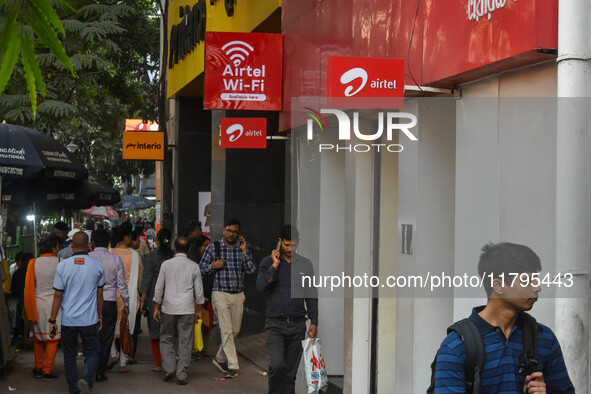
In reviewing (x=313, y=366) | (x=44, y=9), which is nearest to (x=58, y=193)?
(x=313, y=366)

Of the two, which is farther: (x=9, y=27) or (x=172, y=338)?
(x=172, y=338)

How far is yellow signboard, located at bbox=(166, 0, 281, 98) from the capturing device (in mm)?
14570

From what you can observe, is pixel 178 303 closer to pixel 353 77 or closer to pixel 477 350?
pixel 353 77

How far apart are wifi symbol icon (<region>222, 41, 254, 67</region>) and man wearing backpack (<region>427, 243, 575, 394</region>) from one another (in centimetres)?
896

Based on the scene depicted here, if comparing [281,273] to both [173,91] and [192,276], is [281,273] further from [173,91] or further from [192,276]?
[173,91]

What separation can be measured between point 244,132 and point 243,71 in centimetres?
109

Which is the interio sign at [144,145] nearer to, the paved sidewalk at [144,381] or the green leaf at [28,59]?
the paved sidewalk at [144,381]

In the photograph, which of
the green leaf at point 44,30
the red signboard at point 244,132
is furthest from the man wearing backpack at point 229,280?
the green leaf at point 44,30

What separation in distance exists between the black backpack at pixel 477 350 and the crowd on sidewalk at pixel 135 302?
5.30 metres

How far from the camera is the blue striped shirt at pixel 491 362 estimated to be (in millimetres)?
3910

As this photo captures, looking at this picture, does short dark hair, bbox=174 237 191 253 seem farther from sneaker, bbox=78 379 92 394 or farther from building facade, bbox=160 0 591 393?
sneaker, bbox=78 379 92 394

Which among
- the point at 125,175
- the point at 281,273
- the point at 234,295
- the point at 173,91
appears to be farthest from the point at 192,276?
the point at 125,175

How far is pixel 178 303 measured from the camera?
11.9m

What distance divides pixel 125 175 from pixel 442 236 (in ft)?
112
